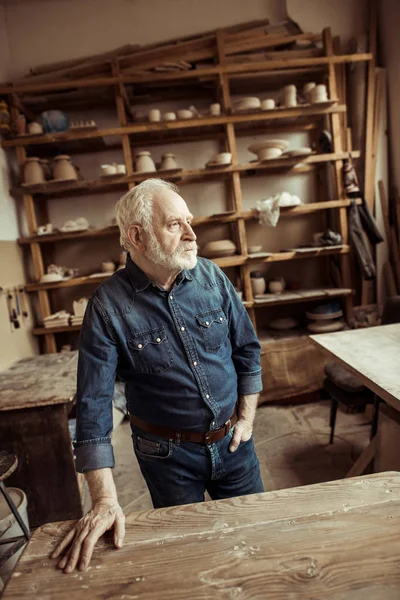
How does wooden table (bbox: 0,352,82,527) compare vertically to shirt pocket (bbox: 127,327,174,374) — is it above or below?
below

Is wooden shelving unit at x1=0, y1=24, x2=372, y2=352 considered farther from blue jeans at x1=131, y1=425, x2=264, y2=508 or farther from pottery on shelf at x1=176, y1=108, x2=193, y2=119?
blue jeans at x1=131, y1=425, x2=264, y2=508

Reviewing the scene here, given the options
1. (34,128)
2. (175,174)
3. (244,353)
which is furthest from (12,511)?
(34,128)

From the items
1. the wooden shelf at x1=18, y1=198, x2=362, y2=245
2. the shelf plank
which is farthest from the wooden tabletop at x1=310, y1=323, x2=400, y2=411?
the wooden shelf at x1=18, y1=198, x2=362, y2=245

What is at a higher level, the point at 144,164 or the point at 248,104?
the point at 248,104

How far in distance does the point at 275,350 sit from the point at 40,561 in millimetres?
2862

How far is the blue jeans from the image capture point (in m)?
1.29

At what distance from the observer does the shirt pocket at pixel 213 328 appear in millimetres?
1300

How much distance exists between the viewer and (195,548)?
83 cm

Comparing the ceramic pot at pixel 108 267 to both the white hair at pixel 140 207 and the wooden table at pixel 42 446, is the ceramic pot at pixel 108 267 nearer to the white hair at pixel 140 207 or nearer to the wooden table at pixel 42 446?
the wooden table at pixel 42 446

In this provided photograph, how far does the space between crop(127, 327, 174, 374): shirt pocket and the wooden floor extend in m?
1.52

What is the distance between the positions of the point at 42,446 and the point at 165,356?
1.28 meters

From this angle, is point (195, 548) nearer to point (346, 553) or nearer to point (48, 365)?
point (346, 553)

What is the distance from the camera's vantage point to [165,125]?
3361 mm

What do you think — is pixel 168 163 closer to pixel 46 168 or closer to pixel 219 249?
pixel 219 249
